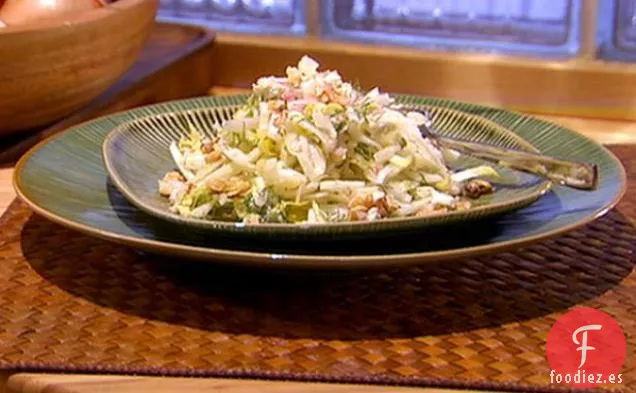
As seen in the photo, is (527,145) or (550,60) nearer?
(527,145)

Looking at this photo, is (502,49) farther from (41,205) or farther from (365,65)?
(41,205)

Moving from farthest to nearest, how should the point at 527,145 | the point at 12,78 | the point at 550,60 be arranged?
the point at 550,60, the point at 12,78, the point at 527,145

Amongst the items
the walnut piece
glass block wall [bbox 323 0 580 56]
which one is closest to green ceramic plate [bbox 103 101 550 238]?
the walnut piece

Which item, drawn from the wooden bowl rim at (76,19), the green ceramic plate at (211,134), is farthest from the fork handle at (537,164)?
the wooden bowl rim at (76,19)

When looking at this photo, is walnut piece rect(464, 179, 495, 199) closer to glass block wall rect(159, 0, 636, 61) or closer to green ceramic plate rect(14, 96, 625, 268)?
green ceramic plate rect(14, 96, 625, 268)

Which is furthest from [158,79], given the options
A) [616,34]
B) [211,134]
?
[616,34]

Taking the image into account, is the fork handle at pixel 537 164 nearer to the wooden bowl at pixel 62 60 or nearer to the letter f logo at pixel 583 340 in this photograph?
the letter f logo at pixel 583 340

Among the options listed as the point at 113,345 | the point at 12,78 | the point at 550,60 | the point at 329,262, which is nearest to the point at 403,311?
the point at 329,262
